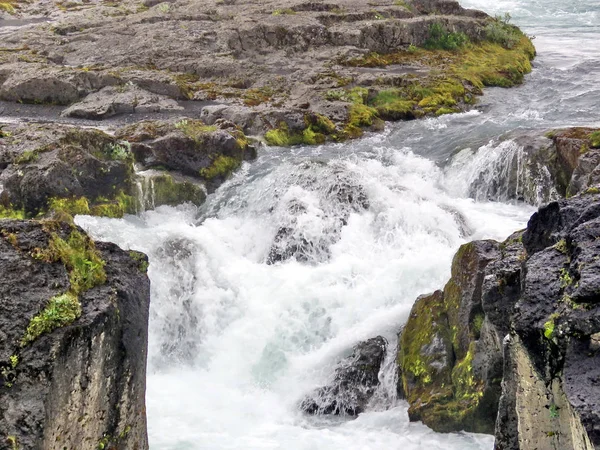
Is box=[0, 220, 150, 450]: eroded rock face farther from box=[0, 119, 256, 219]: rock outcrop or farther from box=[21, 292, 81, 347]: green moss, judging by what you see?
box=[0, 119, 256, 219]: rock outcrop

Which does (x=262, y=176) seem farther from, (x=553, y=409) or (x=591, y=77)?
(x=591, y=77)

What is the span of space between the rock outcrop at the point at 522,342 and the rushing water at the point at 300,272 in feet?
2.59

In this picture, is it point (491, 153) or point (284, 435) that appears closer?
point (284, 435)

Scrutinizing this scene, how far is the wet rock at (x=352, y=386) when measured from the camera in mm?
12518

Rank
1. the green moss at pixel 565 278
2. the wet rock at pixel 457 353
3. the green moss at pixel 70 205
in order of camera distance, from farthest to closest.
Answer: the green moss at pixel 70 205, the wet rock at pixel 457 353, the green moss at pixel 565 278

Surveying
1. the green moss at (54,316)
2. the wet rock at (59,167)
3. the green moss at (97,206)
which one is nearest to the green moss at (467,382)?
the green moss at (54,316)

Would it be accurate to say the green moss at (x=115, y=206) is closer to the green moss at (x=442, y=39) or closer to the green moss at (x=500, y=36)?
the green moss at (x=442, y=39)

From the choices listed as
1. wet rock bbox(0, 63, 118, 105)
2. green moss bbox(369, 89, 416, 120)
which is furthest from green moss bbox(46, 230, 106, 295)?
wet rock bbox(0, 63, 118, 105)

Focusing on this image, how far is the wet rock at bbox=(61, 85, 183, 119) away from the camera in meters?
25.7

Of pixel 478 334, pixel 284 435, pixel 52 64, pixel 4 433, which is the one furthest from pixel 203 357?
pixel 52 64

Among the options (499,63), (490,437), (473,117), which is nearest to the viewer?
(490,437)

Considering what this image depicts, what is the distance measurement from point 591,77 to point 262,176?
19144 mm

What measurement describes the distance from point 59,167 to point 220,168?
557 cm

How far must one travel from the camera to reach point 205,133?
70.0 ft
